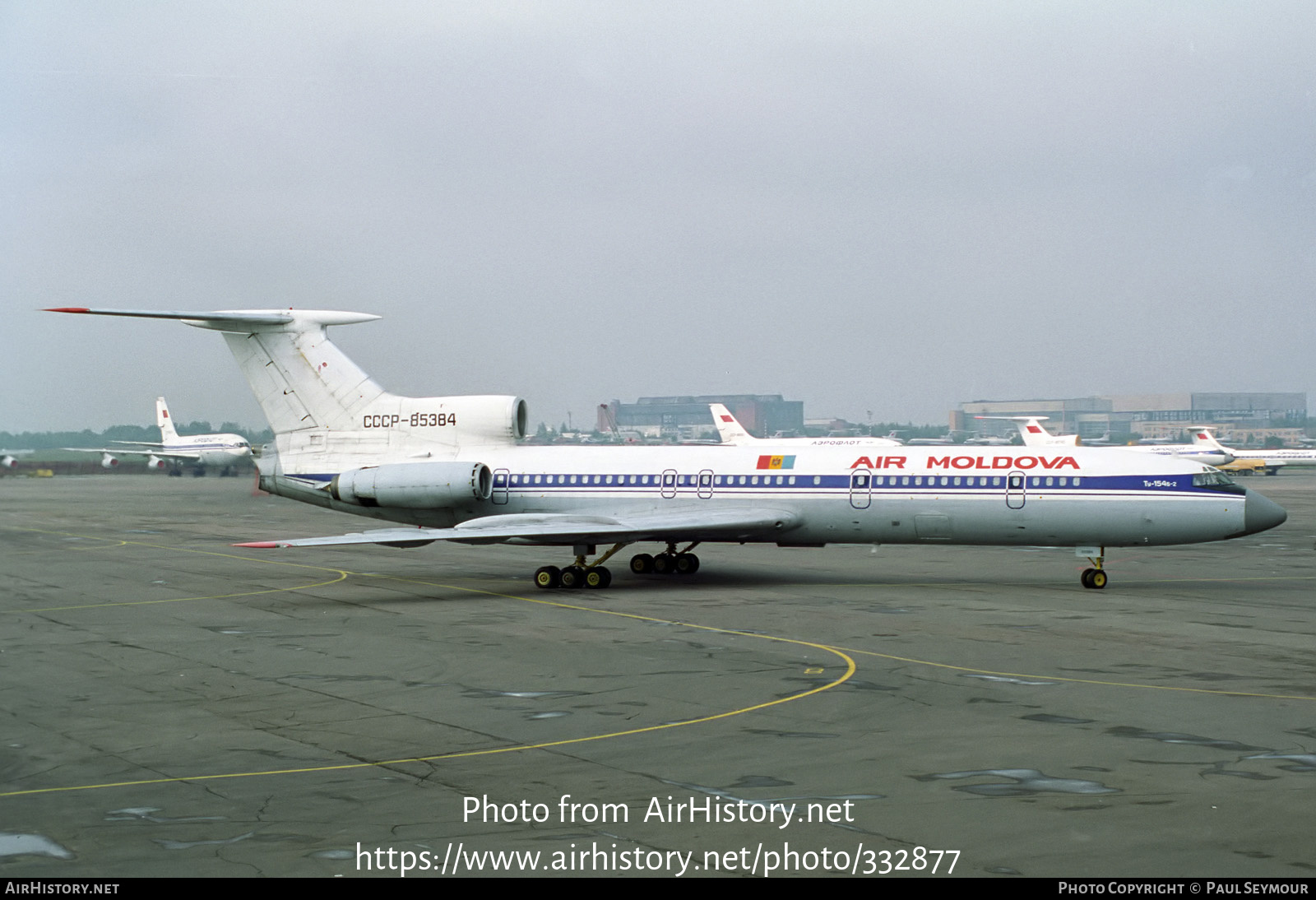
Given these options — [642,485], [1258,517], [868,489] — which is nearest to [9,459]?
[642,485]

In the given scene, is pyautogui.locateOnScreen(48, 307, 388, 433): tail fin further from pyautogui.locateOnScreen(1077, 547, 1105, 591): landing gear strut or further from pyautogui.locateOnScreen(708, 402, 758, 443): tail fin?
pyautogui.locateOnScreen(708, 402, 758, 443): tail fin

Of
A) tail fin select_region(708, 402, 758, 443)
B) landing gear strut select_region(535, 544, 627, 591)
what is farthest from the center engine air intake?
tail fin select_region(708, 402, 758, 443)

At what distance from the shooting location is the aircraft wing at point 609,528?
23.2 meters

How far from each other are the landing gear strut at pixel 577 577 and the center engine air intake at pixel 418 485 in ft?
10.9

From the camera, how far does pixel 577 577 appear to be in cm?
2439

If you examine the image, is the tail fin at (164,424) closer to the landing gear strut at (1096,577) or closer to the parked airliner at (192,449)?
the parked airliner at (192,449)

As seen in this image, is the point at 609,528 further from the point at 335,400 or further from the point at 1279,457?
the point at 1279,457

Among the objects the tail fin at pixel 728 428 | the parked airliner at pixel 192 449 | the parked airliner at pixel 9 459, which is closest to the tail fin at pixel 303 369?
the tail fin at pixel 728 428

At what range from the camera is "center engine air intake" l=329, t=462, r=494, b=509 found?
87.3ft

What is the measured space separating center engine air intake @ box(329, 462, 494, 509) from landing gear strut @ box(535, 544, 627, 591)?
3320mm

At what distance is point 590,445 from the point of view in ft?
94.1

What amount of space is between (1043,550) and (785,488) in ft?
40.6
